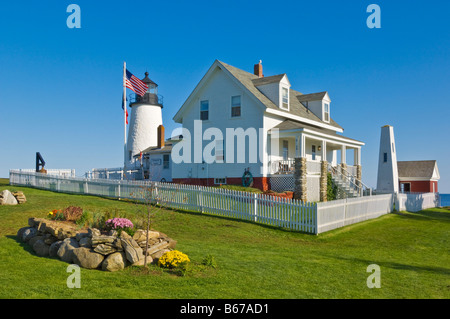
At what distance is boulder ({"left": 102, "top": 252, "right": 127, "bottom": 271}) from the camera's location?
8227 millimetres

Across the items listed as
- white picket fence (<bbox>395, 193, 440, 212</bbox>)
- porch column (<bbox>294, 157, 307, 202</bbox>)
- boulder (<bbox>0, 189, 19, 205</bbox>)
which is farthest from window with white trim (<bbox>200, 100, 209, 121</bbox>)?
white picket fence (<bbox>395, 193, 440, 212</bbox>)

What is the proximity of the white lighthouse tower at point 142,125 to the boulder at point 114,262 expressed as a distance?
30795 millimetres

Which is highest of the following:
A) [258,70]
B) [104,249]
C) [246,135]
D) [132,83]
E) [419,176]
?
[258,70]

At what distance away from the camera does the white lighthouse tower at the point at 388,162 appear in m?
25.2

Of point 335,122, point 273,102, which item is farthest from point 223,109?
point 335,122

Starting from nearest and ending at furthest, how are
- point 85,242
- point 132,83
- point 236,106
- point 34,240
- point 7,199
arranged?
point 85,242, point 34,240, point 7,199, point 236,106, point 132,83

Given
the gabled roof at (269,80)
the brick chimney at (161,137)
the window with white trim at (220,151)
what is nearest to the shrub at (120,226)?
the window with white trim at (220,151)

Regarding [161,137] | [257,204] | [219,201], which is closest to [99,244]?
[257,204]

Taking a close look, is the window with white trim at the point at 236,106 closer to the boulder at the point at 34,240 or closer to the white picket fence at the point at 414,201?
the white picket fence at the point at 414,201

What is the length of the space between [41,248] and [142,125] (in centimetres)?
3079

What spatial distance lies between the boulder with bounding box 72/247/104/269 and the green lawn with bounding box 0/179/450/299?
252 millimetres

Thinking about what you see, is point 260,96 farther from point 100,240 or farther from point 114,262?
point 114,262

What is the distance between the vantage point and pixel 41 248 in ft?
31.1
